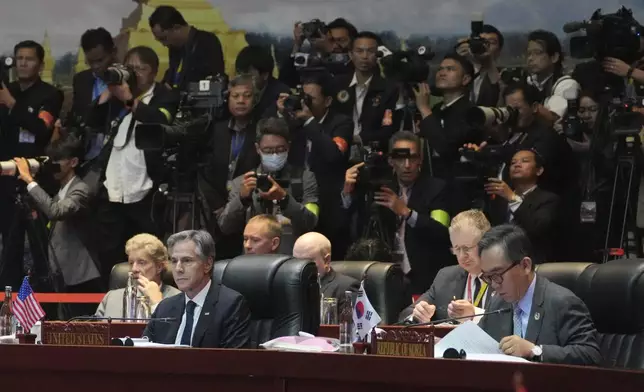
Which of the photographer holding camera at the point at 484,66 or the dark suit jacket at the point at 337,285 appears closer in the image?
the dark suit jacket at the point at 337,285

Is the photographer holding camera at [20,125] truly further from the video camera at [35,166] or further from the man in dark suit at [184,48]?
the man in dark suit at [184,48]

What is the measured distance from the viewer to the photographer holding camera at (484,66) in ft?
29.3

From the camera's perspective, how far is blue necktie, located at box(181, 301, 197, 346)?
225 inches

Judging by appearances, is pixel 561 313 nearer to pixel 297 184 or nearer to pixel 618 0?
pixel 297 184

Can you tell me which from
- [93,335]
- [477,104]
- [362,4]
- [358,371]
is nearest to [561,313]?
[358,371]

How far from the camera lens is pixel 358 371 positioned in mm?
→ 4262

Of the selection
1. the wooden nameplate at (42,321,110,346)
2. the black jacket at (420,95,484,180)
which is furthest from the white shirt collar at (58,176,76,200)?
the wooden nameplate at (42,321,110,346)

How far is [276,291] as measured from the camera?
5926 mm

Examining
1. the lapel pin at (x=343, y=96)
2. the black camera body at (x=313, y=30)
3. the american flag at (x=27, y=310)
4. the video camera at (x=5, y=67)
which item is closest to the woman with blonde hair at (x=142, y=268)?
the american flag at (x=27, y=310)

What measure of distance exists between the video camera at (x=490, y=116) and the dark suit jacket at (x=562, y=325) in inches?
134

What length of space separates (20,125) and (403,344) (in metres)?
6.47

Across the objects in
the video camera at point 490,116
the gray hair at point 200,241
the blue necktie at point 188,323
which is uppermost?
the video camera at point 490,116

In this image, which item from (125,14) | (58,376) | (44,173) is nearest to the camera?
(58,376)

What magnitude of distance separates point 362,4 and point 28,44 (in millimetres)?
2759
